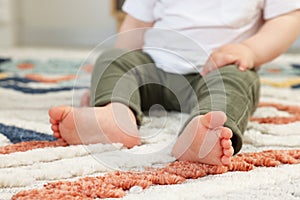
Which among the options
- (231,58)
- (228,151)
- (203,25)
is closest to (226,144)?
(228,151)

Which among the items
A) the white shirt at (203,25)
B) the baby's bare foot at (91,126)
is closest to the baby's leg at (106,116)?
the baby's bare foot at (91,126)

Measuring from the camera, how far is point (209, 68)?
0.84m

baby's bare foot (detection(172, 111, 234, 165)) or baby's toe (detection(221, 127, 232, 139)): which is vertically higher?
baby's toe (detection(221, 127, 232, 139))

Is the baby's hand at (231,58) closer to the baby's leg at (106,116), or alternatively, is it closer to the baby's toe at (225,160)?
the baby's leg at (106,116)

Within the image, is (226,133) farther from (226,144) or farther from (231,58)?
(231,58)

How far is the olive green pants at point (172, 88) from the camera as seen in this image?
687 mm

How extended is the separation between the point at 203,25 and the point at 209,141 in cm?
41

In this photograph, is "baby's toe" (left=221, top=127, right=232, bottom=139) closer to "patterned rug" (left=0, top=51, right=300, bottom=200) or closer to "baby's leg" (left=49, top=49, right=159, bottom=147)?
"patterned rug" (left=0, top=51, right=300, bottom=200)

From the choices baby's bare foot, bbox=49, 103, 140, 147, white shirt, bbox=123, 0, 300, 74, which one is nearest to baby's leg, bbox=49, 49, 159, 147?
baby's bare foot, bbox=49, 103, 140, 147

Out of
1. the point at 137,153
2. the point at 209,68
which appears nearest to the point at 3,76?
the point at 209,68

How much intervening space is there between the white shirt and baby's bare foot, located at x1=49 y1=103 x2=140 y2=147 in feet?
0.73

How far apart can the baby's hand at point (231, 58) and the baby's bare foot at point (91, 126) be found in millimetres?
218

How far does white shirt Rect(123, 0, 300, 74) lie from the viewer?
0.89 meters

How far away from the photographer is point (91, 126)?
2.21 feet
